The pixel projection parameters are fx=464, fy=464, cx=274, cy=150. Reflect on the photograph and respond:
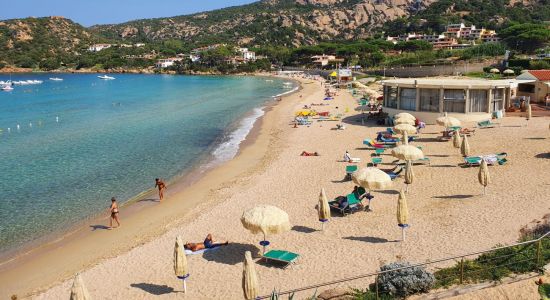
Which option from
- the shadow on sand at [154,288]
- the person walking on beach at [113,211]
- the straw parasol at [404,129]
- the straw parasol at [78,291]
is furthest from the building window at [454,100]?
the straw parasol at [78,291]

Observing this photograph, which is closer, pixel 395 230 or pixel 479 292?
pixel 479 292

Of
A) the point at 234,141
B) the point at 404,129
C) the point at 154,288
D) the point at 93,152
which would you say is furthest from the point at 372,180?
the point at 93,152

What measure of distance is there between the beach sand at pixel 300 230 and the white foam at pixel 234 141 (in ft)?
16.8

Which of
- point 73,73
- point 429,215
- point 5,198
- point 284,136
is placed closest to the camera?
point 429,215

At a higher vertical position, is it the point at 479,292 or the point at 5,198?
the point at 479,292

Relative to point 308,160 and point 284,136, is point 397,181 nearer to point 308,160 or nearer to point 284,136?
point 308,160

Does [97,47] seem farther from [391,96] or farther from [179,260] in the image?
[179,260]

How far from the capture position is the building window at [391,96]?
3088 centimetres

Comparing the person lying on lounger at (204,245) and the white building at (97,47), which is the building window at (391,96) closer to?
the person lying on lounger at (204,245)

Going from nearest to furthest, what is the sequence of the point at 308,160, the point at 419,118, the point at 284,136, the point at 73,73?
1. the point at 308,160
2. the point at 419,118
3. the point at 284,136
4. the point at 73,73

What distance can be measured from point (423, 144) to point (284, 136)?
1071 centimetres

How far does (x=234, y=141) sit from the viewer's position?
31.8m

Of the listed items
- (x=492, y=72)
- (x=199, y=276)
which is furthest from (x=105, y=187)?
(x=492, y=72)

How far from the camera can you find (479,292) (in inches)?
323
